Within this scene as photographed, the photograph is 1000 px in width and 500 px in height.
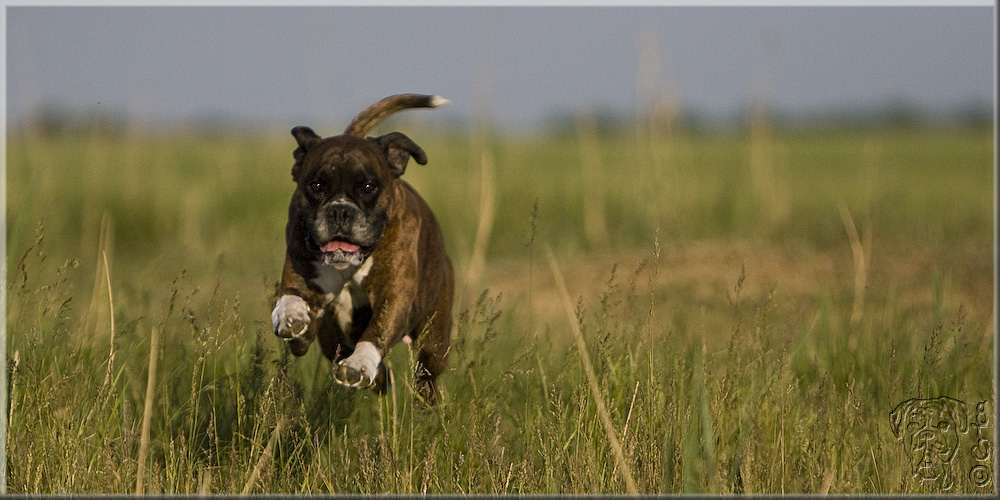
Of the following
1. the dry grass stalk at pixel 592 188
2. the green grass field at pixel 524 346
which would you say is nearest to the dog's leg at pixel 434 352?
the green grass field at pixel 524 346

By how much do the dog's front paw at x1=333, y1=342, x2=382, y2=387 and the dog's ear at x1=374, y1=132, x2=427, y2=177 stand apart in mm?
755

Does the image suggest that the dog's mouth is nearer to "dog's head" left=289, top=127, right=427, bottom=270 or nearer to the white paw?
"dog's head" left=289, top=127, right=427, bottom=270

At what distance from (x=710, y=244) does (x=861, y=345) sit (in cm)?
344

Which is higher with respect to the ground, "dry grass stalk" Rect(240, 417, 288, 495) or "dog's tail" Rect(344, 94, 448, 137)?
"dog's tail" Rect(344, 94, 448, 137)

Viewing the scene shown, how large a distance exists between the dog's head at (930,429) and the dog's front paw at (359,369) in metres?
1.90

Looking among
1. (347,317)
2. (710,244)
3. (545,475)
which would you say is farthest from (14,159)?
(545,475)

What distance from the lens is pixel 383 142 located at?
144 inches

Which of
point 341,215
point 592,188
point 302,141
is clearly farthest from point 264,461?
point 592,188

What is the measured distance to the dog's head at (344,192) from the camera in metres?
3.33

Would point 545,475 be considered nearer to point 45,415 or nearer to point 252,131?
point 45,415

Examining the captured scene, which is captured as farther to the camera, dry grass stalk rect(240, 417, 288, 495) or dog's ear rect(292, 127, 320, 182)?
dog's ear rect(292, 127, 320, 182)

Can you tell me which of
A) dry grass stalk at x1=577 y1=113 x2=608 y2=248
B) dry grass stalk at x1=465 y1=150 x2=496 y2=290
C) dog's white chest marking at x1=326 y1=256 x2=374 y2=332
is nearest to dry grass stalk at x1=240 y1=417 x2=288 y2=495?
dog's white chest marking at x1=326 y1=256 x2=374 y2=332
